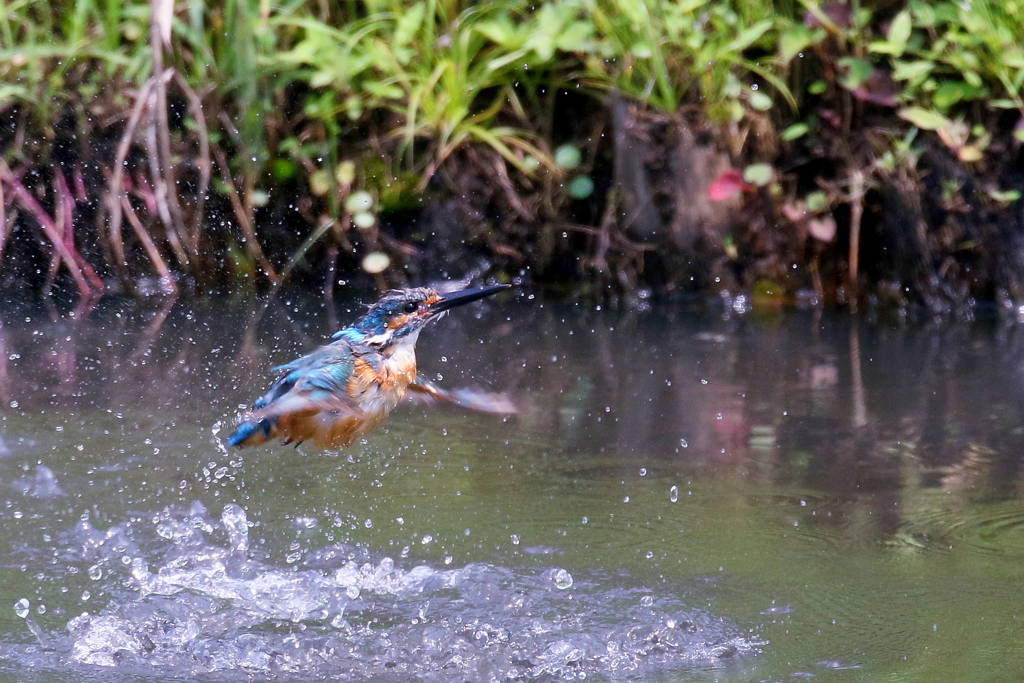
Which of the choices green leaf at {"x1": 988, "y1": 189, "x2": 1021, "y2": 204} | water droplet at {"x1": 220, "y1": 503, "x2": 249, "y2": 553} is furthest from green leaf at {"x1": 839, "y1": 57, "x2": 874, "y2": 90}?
water droplet at {"x1": 220, "y1": 503, "x2": 249, "y2": 553}

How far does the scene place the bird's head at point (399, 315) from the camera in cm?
294

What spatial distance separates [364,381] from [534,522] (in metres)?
0.63

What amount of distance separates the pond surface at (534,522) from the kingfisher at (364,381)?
328 mm

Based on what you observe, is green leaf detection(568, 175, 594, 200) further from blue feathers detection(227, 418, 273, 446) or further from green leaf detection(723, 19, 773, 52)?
blue feathers detection(227, 418, 273, 446)

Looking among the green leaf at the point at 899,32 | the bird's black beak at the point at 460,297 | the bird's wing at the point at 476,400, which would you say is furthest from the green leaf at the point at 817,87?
the bird's wing at the point at 476,400

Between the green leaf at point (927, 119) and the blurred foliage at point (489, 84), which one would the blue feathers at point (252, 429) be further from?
the green leaf at point (927, 119)

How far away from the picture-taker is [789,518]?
3.20m

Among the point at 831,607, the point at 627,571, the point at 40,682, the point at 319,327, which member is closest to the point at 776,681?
the point at 831,607

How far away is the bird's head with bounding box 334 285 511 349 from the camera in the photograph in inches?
116

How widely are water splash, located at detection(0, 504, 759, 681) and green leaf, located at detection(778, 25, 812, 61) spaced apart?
3.59 m

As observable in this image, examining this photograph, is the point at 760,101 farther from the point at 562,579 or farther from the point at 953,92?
the point at 562,579

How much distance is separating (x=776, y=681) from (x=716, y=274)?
422 centimetres

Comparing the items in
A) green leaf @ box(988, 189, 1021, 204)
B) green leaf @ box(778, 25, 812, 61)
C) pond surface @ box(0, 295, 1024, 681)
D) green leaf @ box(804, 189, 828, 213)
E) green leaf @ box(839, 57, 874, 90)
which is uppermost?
green leaf @ box(778, 25, 812, 61)

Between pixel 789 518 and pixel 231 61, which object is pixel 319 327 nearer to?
pixel 231 61
